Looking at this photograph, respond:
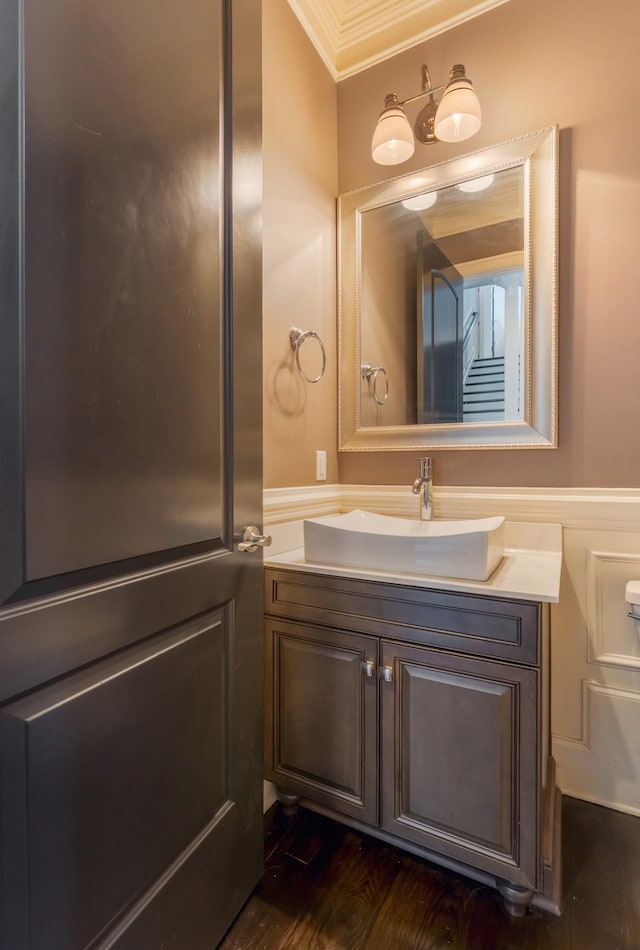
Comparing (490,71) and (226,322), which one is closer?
(226,322)

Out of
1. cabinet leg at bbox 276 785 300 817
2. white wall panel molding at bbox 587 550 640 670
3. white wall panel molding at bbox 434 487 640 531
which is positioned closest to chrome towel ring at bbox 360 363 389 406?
white wall panel molding at bbox 434 487 640 531

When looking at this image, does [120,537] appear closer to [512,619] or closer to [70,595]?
[70,595]

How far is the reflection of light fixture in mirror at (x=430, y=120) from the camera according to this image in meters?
1.43

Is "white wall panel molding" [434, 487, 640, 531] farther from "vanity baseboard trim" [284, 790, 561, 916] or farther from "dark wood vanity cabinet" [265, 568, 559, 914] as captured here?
"vanity baseboard trim" [284, 790, 561, 916]

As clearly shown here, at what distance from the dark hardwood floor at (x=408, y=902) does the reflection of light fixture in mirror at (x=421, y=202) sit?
2115 mm

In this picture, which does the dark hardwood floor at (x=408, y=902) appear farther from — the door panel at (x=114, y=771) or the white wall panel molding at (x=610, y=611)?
the white wall panel molding at (x=610, y=611)

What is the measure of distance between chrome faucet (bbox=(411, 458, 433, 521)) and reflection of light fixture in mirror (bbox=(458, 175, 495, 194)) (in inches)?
38.2

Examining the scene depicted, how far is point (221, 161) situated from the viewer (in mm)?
965

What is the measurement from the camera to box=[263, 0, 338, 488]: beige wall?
147 centimetres

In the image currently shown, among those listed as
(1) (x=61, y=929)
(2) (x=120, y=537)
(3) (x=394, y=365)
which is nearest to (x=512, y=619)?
(2) (x=120, y=537)

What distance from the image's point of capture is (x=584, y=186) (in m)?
1.43

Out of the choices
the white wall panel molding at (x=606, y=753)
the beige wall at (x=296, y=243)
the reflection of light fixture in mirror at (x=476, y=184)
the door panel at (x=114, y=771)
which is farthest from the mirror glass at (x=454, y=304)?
the door panel at (x=114, y=771)

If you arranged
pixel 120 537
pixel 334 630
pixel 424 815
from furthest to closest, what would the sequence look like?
pixel 334 630, pixel 424 815, pixel 120 537

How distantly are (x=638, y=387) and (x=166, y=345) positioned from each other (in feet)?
4.50
